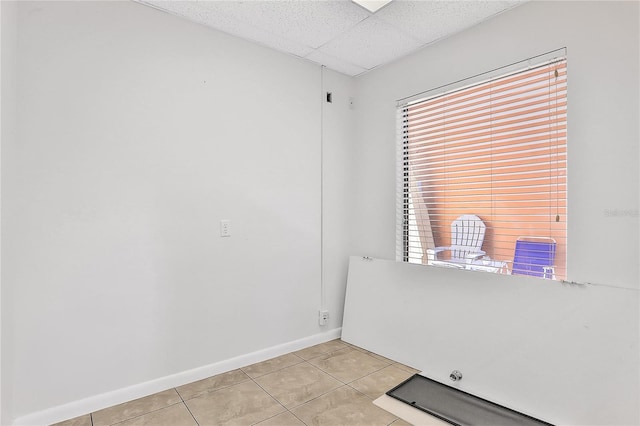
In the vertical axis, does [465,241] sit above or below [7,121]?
below

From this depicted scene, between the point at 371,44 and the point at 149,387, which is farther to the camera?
the point at 371,44

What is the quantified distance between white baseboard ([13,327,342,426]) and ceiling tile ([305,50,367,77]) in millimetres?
2509

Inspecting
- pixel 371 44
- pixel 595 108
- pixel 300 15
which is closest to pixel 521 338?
pixel 595 108

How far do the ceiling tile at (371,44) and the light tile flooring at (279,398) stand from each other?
2.56 metres

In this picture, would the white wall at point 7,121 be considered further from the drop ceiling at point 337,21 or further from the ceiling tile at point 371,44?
the ceiling tile at point 371,44

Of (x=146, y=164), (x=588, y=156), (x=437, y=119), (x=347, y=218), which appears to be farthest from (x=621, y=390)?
(x=146, y=164)

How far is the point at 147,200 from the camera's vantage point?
2232mm

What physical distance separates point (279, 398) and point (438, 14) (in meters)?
2.77

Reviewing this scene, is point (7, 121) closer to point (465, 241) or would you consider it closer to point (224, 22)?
point (224, 22)

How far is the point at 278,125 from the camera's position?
9.36 feet

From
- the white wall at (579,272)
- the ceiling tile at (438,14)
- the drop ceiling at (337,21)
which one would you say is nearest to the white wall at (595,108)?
the white wall at (579,272)

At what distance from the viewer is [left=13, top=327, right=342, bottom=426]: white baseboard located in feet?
6.18

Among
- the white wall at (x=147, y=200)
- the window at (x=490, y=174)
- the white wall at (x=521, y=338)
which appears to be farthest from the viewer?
the window at (x=490, y=174)

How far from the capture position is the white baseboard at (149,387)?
188 cm
